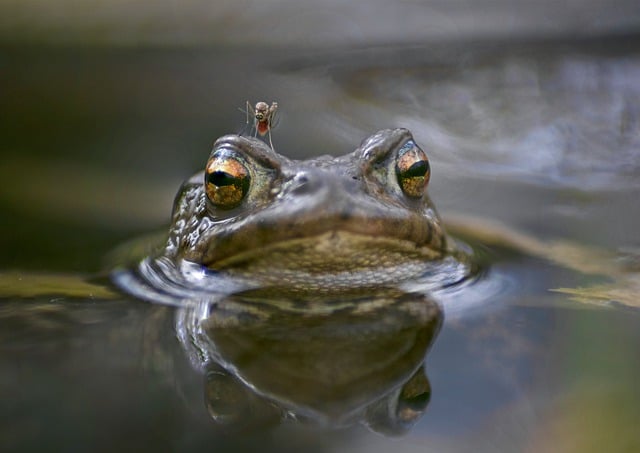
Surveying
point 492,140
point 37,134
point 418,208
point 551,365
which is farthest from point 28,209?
point 551,365

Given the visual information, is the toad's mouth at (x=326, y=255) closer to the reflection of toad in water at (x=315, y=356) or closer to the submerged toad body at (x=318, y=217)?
the submerged toad body at (x=318, y=217)

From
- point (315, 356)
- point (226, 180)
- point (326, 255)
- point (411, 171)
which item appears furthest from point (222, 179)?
point (315, 356)

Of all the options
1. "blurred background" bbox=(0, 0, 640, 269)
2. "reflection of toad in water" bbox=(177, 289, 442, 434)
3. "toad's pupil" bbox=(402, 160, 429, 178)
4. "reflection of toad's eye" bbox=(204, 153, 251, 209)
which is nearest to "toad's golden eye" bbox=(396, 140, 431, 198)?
"toad's pupil" bbox=(402, 160, 429, 178)

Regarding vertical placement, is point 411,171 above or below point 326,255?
above

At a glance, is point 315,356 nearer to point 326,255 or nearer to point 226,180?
point 326,255

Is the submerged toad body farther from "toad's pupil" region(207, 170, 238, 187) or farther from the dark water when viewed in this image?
the dark water

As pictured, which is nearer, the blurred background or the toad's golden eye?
the toad's golden eye

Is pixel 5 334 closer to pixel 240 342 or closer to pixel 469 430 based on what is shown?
pixel 240 342
